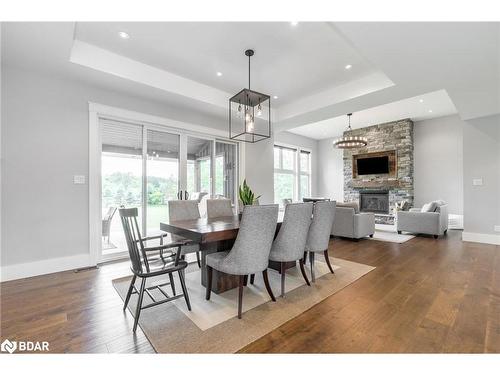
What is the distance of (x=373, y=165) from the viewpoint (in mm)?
7891

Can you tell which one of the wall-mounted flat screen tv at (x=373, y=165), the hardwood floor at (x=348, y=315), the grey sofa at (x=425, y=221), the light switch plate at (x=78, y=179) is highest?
the wall-mounted flat screen tv at (x=373, y=165)

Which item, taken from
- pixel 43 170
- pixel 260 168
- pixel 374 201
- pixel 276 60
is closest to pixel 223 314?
pixel 43 170

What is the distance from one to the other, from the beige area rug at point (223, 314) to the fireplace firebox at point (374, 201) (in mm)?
5744

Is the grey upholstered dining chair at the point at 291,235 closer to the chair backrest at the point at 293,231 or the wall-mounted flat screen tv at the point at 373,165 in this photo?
the chair backrest at the point at 293,231

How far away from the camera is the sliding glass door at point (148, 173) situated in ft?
12.0

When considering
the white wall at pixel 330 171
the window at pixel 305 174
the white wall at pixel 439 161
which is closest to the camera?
the white wall at pixel 439 161

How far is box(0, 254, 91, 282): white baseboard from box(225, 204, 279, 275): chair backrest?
2556 millimetres

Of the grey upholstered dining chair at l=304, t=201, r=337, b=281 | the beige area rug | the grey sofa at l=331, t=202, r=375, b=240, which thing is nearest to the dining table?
the beige area rug

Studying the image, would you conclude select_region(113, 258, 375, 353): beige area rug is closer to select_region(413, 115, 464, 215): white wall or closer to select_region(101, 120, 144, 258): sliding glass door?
select_region(101, 120, 144, 258): sliding glass door

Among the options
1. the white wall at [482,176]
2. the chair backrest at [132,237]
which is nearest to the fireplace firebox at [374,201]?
the white wall at [482,176]

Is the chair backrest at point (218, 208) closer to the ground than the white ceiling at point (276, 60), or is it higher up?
closer to the ground

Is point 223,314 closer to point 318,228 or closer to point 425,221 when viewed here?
point 318,228

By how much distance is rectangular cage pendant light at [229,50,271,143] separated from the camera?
3.06 meters
